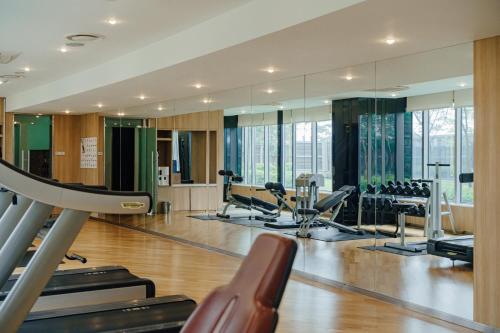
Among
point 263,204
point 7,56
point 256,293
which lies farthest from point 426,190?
point 7,56

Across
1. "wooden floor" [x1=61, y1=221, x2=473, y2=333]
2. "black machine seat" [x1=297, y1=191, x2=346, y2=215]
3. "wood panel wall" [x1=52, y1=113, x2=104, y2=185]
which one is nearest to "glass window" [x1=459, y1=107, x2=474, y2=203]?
"wooden floor" [x1=61, y1=221, x2=473, y2=333]

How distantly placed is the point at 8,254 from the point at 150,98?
6.69 meters

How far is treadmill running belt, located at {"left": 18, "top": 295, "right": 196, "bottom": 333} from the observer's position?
140 inches

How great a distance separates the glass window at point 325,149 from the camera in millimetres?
5895

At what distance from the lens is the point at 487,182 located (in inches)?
171

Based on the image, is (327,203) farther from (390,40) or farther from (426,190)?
(390,40)

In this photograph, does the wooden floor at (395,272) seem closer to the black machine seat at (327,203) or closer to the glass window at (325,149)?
the black machine seat at (327,203)

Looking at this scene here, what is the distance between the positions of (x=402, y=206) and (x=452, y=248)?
24.8 inches

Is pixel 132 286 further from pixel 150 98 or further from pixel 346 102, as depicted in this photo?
pixel 150 98

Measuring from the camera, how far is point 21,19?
219 inches

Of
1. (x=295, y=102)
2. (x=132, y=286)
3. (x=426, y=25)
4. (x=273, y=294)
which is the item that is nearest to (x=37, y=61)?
(x=295, y=102)

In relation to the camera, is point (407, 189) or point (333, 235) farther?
point (333, 235)

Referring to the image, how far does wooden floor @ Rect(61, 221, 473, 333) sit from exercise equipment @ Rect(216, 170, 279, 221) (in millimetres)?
659

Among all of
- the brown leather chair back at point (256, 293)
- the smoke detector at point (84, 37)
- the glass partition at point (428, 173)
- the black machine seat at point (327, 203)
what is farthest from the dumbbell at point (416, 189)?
the brown leather chair back at point (256, 293)
